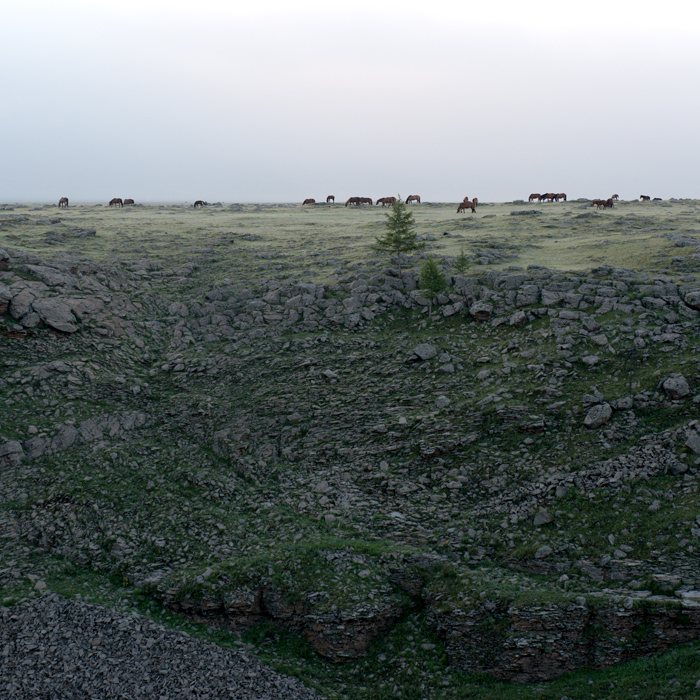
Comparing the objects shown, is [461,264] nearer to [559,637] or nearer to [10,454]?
[559,637]

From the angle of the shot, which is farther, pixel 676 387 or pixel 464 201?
pixel 464 201

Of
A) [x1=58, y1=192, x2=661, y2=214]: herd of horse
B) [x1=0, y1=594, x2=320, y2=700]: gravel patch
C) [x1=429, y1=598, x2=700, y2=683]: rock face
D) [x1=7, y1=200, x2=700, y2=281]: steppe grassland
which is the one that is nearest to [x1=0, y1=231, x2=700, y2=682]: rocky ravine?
[x1=429, y1=598, x2=700, y2=683]: rock face

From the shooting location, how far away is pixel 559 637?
1221 cm

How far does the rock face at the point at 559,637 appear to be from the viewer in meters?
11.7

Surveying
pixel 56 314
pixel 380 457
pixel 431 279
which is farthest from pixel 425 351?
pixel 56 314

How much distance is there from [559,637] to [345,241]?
37991 millimetres

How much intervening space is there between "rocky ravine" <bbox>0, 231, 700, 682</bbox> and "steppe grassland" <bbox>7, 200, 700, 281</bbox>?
7344 millimetres

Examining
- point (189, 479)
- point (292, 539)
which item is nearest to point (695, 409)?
point (292, 539)

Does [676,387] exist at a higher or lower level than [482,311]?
lower

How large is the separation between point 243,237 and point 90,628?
39221mm

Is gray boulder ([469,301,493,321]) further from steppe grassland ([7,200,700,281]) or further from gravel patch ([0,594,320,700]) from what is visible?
gravel patch ([0,594,320,700])

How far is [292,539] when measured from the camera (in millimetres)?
15922

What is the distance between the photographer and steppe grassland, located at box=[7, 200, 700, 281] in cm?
3334

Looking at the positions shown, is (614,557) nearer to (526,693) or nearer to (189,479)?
(526,693)
